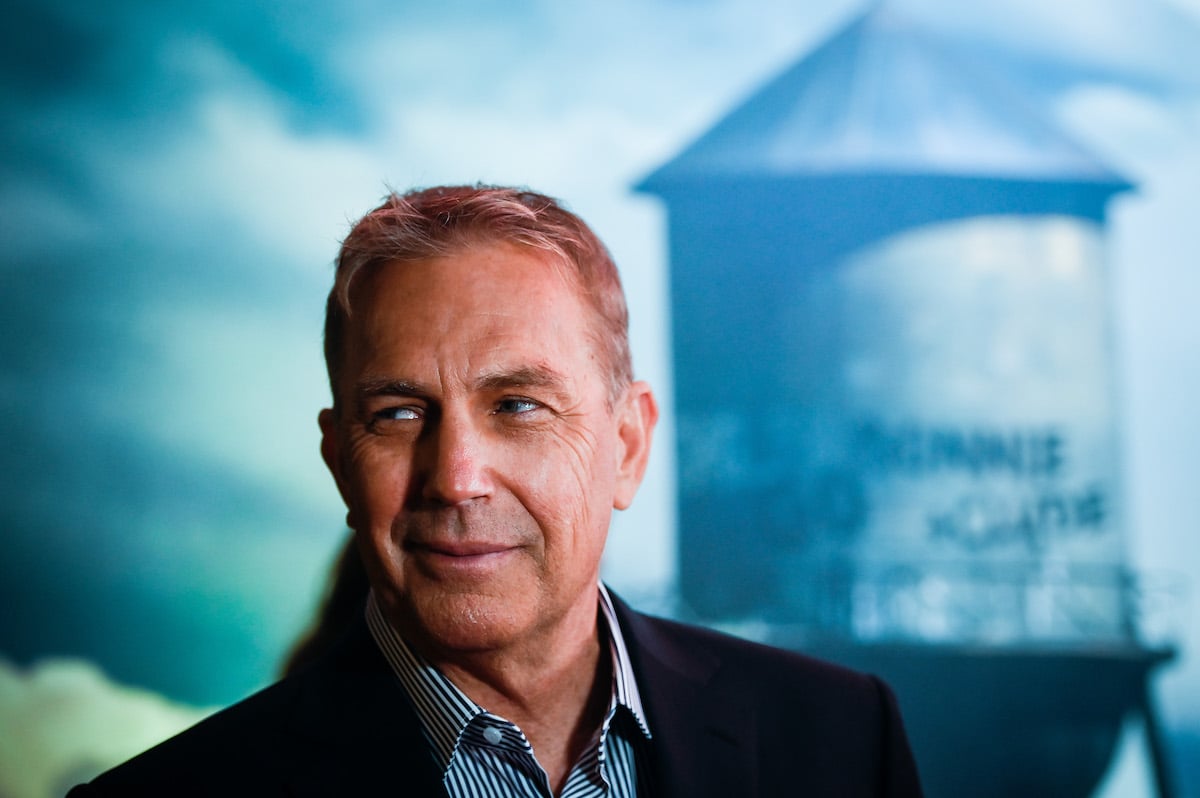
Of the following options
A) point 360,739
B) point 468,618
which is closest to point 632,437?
point 468,618

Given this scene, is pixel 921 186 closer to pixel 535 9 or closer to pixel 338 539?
pixel 535 9

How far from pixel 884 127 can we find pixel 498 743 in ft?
7.32

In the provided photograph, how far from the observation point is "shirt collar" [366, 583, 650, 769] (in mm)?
1271

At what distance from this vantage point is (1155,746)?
277 cm

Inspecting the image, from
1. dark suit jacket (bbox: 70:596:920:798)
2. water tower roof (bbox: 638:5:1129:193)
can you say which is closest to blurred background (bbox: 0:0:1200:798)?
water tower roof (bbox: 638:5:1129:193)

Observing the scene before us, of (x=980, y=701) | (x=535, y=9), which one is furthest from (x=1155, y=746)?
(x=535, y=9)

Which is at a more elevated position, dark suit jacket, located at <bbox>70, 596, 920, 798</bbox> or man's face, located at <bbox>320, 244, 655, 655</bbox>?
man's face, located at <bbox>320, 244, 655, 655</bbox>

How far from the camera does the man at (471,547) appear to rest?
4.03 feet

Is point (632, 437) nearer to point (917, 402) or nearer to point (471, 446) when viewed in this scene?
point (471, 446)

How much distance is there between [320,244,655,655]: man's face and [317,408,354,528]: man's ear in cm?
4

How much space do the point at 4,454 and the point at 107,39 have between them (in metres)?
1.05

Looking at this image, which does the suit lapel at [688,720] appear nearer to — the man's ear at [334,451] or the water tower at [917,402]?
the man's ear at [334,451]

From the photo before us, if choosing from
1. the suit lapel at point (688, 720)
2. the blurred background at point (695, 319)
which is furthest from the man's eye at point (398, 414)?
the blurred background at point (695, 319)

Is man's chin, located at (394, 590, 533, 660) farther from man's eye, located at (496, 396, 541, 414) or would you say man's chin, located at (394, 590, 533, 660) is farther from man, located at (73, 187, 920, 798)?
man's eye, located at (496, 396, 541, 414)
